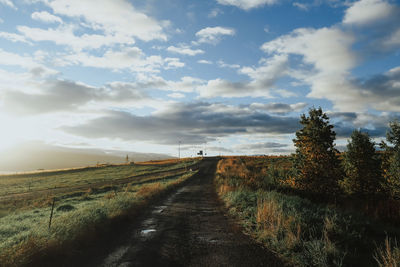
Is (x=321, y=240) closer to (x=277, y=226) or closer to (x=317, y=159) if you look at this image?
(x=277, y=226)

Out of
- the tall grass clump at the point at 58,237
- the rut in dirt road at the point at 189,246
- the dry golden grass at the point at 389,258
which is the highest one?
the dry golden grass at the point at 389,258

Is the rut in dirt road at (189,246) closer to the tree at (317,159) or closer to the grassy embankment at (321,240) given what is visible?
the grassy embankment at (321,240)

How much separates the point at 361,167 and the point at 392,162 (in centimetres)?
278

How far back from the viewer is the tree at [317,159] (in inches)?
867

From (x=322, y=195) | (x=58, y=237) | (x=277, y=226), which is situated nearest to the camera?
(x=58, y=237)

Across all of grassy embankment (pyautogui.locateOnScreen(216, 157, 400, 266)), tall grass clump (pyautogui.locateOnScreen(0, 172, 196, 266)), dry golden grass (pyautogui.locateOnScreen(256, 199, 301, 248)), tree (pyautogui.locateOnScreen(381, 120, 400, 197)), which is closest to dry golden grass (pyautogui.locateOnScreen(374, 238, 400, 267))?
grassy embankment (pyautogui.locateOnScreen(216, 157, 400, 266))

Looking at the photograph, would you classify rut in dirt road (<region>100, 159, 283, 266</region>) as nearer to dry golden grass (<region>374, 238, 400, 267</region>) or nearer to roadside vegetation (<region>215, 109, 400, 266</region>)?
roadside vegetation (<region>215, 109, 400, 266</region>)

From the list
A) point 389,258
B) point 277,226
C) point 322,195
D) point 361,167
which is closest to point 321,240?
point 277,226

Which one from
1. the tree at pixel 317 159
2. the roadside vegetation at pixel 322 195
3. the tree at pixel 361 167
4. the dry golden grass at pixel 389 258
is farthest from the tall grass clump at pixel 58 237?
the tree at pixel 361 167

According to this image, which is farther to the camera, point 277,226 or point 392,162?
point 392,162

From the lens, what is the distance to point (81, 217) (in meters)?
10.6

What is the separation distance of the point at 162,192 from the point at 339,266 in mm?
19062

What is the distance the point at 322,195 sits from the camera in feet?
70.5

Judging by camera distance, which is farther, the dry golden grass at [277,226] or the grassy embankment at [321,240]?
the dry golden grass at [277,226]
